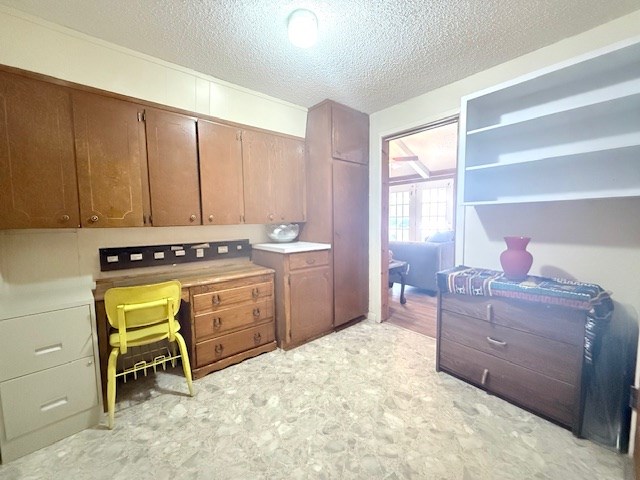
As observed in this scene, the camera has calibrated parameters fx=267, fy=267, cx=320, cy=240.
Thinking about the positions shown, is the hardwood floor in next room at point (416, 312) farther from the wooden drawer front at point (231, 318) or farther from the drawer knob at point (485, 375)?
the wooden drawer front at point (231, 318)

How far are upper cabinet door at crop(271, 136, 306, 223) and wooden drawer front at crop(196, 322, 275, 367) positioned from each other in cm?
108

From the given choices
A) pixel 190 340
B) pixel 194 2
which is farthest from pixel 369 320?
pixel 194 2

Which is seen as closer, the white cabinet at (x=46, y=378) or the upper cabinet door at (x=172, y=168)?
the white cabinet at (x=46, y=378)

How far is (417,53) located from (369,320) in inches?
103

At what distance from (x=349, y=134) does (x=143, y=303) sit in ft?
7.80

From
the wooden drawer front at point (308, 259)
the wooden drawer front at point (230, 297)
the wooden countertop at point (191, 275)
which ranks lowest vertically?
the wooden drawer front at point (230, 297)

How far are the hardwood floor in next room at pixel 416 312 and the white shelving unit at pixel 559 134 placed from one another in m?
1.50

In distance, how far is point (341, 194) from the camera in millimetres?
2783

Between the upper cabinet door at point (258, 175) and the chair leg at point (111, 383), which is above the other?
the upper cabinet door at point (258, 175)

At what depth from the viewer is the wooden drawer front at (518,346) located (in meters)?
1.46

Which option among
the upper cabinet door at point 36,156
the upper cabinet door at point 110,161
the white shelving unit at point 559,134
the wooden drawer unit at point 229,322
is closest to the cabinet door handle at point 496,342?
the white shelving unit at point 559,134

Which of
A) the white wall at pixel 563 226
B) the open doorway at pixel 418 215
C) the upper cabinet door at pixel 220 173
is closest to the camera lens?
the white wall at pixel 563 226

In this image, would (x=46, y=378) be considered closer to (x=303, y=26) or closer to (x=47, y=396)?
(x=47, y=396)

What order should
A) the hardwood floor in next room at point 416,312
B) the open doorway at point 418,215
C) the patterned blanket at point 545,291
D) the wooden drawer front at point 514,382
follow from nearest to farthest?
the patterned blanket at point 545,291, the wooden drawer front at point 514,382, the hardwood floor in next room at point 416,312, the open doorway at point 418,215
